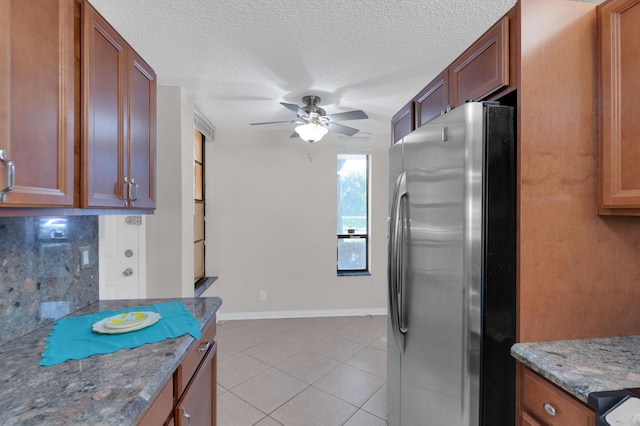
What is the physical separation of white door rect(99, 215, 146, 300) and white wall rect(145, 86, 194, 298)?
0.21ft

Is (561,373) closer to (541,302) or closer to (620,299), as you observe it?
(541,302)

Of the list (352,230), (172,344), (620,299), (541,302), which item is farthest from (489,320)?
(352,230)

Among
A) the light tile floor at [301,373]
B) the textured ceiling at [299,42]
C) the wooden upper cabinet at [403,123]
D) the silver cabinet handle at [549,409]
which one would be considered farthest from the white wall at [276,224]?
the silver cabinet handle at [549,409]

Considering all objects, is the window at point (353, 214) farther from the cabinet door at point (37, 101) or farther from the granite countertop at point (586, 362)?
the cabinet door at point (37, 101)

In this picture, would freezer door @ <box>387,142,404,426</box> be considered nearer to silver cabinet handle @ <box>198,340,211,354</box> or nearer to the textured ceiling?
the textured ceiling

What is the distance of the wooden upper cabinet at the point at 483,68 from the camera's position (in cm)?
116

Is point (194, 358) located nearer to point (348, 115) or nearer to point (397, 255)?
point (397, 255)

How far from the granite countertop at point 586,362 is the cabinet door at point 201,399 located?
125 cm

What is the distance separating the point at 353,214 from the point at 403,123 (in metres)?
2.15

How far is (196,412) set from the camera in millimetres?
1286

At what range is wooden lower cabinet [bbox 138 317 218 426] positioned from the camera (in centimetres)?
97

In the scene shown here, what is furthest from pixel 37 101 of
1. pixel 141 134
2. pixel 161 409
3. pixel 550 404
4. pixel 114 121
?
pixel 550 404

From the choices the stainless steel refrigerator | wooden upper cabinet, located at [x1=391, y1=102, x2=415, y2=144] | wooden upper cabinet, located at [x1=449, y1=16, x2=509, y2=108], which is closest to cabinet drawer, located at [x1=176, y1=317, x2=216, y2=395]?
the stainless steel refrigerator

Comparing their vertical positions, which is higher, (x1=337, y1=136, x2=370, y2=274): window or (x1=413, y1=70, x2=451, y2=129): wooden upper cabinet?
(x1=413, y1=70, x2=451, y2=129): wooden upper cabinet
